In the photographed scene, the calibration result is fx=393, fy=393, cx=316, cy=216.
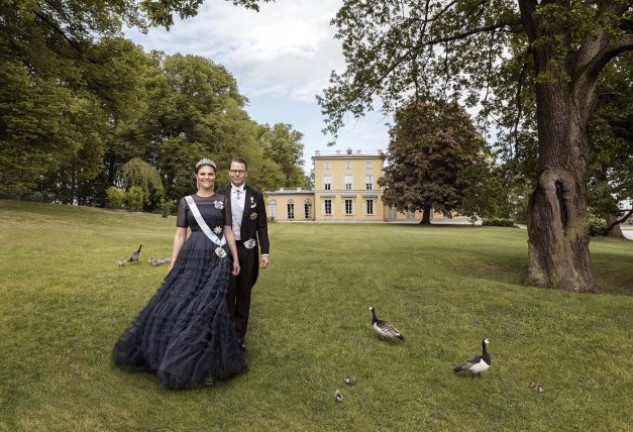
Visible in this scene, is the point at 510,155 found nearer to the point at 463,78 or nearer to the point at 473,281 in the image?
the point at 463,78

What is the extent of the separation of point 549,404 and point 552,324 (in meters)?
2.66

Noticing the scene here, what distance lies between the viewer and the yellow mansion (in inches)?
2067

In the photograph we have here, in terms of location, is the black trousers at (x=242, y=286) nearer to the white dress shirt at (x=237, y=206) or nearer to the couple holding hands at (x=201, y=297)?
the couple holding hands at (x=201, y=297)

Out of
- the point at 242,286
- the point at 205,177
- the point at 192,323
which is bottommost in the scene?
the point at 192,323

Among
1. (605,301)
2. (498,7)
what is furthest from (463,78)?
(605,301)

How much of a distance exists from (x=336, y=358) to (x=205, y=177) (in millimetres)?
2778

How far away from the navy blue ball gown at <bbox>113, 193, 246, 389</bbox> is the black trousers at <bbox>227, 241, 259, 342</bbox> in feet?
1.04

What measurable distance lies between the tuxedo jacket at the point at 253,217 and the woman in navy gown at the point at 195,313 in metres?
0.25

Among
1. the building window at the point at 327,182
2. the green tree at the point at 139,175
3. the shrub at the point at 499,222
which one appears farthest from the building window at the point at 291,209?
the shrub at the point at 499,222

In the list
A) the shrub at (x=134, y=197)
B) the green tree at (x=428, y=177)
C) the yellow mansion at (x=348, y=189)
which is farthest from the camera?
the yellow mansion at (x=348, y=189)

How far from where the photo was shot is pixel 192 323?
13.0 feet

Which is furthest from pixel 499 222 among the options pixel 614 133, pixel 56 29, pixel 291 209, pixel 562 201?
pixel 56 29

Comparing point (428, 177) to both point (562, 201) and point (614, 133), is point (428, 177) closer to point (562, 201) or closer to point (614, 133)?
point (614, 133)

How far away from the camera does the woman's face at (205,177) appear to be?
442 centimetres
